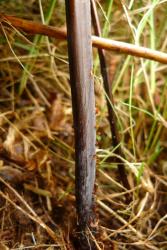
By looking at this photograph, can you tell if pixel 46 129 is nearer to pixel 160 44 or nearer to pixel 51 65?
pixel 51 65

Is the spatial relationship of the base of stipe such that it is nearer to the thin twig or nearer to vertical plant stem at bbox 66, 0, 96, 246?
vertical plant stem at bbox 66, 0, 96, 246

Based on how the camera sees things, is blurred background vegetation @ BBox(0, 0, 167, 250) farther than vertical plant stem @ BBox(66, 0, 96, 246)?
Yes

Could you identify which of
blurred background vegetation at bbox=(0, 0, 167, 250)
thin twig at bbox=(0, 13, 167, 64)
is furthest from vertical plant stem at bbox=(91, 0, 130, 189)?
thin twig at bbox=(0, 13, 167, 64)

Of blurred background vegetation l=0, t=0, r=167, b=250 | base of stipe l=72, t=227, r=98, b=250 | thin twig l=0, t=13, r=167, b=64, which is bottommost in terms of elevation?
base of stipe l=72, t=227, r=98, b=250

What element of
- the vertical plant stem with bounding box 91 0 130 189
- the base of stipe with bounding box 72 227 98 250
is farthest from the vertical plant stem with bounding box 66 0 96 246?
the vertical plant stem with bounding box 91 0 130 189

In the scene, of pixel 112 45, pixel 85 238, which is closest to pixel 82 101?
pixel 112 45

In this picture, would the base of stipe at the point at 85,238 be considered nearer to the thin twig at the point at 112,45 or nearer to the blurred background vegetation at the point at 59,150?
the blurred background vegetation at the point at 59,150

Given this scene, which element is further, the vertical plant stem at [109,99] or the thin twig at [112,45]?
the vertical plant stem at [109,99]

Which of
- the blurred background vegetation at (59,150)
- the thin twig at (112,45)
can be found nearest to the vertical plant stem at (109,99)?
the blurred background vegetation at (59,150)

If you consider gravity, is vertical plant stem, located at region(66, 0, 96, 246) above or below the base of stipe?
above

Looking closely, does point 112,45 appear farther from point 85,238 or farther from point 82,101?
point 85,238
